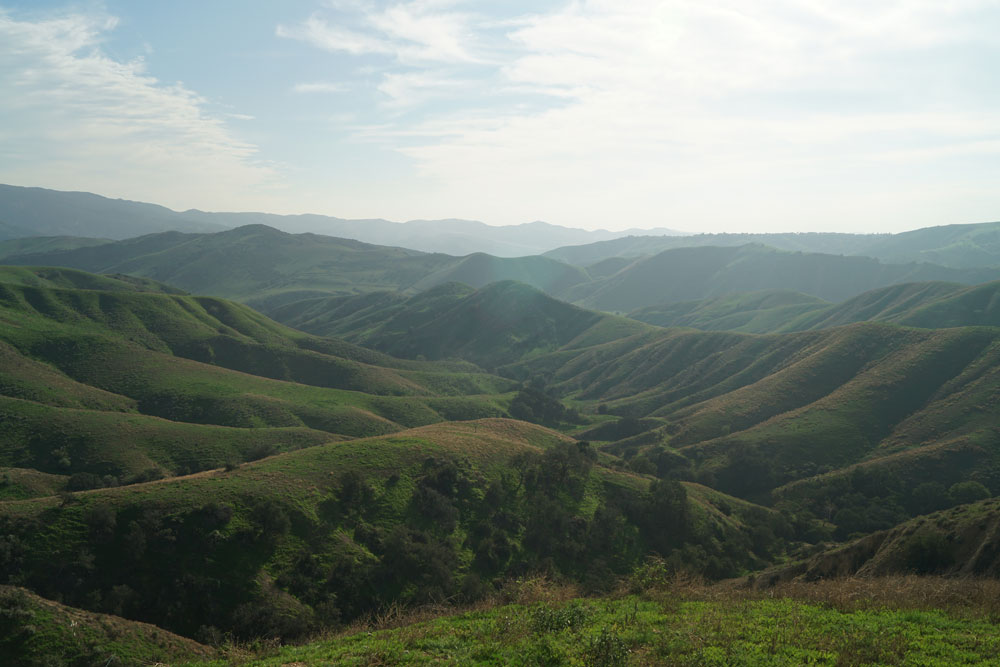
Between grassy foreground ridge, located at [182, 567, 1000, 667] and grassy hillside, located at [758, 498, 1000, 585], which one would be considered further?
grassy hillside, located at [758, 498, 1000, 585]

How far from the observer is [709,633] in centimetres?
1830

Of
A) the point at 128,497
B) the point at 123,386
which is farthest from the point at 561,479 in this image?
the point at 123,386

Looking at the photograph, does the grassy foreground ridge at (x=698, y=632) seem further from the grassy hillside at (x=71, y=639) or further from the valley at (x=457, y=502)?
the grassy hillside at (x=71, y=639)

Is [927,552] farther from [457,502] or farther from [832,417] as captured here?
[832,417]

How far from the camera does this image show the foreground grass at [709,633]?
52.8 feet

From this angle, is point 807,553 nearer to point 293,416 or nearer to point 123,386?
point 293,416

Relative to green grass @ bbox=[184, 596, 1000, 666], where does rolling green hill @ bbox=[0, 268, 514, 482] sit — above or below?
below

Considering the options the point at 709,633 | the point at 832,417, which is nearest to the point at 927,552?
the point at 709,633

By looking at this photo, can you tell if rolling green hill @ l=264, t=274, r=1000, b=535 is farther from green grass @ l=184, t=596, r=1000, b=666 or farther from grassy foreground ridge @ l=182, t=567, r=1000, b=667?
green grass @ l=184, t=596, r=1000, b=666

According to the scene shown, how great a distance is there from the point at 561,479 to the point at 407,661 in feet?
166

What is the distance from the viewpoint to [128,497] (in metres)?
42.3

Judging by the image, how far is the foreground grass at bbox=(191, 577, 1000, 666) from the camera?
1609 cm

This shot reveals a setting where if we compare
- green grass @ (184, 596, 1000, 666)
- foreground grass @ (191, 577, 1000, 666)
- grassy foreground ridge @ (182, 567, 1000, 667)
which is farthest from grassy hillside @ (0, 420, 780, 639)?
green grass @ (184, 596, 1000, 666)

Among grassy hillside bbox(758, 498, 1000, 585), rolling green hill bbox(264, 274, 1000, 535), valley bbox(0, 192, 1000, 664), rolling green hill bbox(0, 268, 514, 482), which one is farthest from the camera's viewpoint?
rolling green hill bbox(264, 274, 1000, 535)
